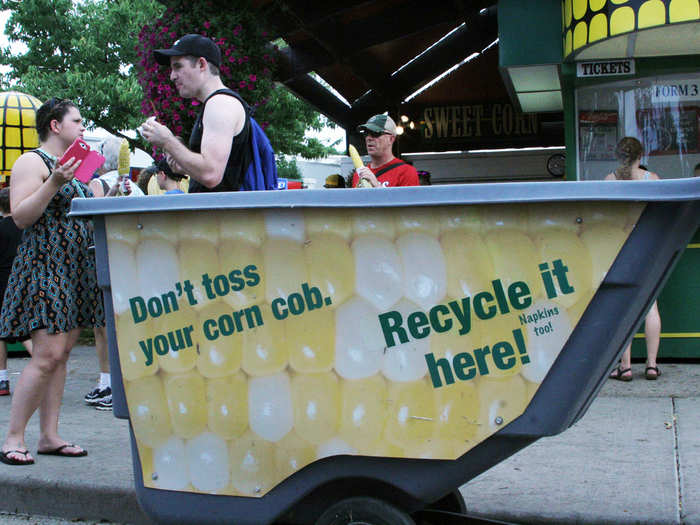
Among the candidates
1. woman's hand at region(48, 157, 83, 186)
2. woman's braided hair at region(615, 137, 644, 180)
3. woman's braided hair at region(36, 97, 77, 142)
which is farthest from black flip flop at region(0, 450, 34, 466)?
woman's braided hair at region(615, 137, 644, 180)

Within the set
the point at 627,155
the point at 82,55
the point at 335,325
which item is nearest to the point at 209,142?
the point at 335,325

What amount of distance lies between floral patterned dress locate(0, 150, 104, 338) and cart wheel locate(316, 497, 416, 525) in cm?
205

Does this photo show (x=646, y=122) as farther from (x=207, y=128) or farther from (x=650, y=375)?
(x=207, y=128)

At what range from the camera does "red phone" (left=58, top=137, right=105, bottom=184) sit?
12.6 ft

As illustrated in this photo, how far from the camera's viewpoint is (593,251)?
236 cm

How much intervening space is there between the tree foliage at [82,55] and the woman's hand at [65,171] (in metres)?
20.4

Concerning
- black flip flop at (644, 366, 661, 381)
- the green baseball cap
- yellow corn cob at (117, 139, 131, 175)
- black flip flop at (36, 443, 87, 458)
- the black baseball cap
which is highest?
the black baseball cap

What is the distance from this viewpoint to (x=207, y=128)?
3.14 m

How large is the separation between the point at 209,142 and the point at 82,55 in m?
23.4

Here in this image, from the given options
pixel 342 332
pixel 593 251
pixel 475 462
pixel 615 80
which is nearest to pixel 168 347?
pixel 342 332

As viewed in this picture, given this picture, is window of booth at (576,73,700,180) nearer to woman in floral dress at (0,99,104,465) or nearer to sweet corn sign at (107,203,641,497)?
woman in floral dress at (0,99,104,465)

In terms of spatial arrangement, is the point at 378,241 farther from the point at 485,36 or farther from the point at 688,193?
the point at 485,36

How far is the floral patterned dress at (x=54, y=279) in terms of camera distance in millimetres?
4112

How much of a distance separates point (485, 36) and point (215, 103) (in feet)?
40.7
